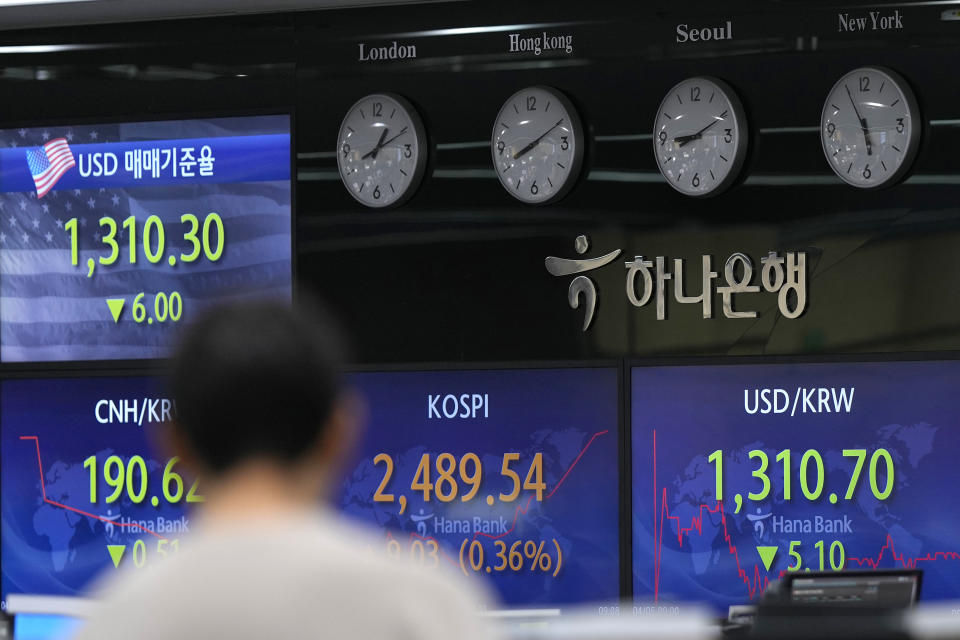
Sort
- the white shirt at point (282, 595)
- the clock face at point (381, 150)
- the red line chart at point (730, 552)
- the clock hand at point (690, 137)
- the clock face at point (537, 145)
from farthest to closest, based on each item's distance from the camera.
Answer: the clock face at point (381, 150) → the clock face at point (537, 145) → the clock hand at point (690, 137) → the red line chart at point (730, 552) → the white shirt at point (282, 595)

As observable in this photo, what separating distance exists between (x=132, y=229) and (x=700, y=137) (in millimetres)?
1839

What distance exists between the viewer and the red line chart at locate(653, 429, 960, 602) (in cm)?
394

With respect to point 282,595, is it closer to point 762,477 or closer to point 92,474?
point 762,477

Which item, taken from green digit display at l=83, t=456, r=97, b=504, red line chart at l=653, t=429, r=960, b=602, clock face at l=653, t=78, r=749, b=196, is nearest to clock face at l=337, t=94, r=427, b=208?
clock face at l=653, t=78, r=749, b=196

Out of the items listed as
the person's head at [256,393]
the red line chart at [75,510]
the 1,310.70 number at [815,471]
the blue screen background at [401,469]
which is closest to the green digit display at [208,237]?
the blue screen background at [401,469]

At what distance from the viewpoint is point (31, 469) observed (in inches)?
185

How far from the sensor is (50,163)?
479cm

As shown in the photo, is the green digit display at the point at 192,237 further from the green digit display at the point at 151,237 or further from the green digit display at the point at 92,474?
the green digit display at the point at 92,474

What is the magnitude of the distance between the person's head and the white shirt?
6cm

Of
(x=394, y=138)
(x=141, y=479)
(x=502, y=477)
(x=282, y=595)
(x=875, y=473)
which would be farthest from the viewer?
(x=141, y=479)

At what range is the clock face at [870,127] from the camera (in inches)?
157

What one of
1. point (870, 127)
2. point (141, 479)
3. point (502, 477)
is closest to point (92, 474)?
point (141, 479)

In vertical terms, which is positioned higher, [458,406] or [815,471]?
[458,406]


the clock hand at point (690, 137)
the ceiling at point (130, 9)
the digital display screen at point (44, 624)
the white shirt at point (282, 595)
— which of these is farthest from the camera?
the ceiling at point (130, 9)
